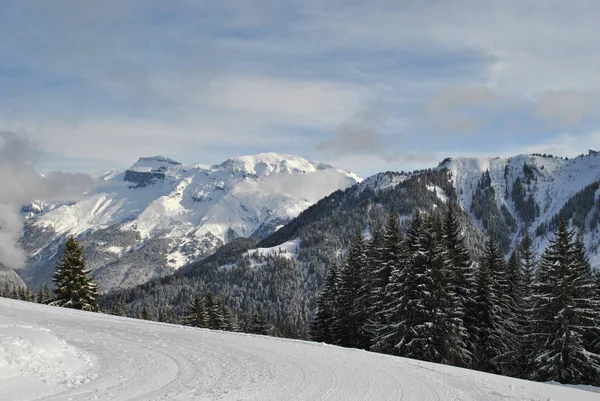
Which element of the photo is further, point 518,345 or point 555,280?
point 518,345

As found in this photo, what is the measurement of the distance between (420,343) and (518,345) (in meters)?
8.75

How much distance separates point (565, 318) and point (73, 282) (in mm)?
39858

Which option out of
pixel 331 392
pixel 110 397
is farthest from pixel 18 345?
pixel 331 392

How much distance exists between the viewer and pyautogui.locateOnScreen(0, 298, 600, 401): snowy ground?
1200cm

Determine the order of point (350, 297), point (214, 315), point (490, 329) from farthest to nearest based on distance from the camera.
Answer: point (214, 315) < point (350, 297) < point (490, 329)

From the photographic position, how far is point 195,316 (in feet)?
202

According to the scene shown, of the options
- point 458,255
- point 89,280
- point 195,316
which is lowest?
point 195,316

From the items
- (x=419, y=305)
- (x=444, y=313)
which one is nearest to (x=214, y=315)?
(x=419, y=305)

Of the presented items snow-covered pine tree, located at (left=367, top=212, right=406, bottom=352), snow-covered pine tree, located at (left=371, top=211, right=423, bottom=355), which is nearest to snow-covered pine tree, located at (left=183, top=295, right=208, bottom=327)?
snow-covered pine tree, located at (left=367, top=212, right=406, bottom=352)

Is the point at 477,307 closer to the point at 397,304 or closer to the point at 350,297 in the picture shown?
the point at 397,304

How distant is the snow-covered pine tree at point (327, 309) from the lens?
45281 millimetres

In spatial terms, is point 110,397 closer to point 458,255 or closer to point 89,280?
point 458,255

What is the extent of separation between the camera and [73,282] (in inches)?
1763

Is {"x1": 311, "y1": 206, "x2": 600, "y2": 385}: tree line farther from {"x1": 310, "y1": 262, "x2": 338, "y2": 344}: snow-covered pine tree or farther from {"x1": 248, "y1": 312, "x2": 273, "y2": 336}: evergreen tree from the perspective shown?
{"x1": 248, "y1": 312, "x2": 273, "y2": 336}: evergreen tree
